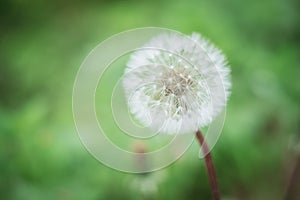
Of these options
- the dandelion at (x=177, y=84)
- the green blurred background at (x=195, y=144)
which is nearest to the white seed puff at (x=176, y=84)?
the dandelion at (x=177, y=84)

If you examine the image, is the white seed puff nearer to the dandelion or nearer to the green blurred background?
the dandelion

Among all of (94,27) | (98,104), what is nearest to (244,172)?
(98,104)

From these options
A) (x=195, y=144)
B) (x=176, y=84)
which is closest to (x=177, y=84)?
(x=176, y=84)

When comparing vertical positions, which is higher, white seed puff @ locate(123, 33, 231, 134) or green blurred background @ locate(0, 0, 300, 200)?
green blurred background @ locate(0, 0, 300, 200)

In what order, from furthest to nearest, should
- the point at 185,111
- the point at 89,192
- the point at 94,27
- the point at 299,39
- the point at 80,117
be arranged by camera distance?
the point at 94,27, the point at 299,39, the point at 80,117, the point at 89,192, the point at 185,111

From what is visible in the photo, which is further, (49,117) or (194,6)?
(194,6)

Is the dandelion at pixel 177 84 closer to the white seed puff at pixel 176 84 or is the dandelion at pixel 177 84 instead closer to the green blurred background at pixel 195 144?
the white seed puff at pixel 176 84

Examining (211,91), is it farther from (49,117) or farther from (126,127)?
(49,117)

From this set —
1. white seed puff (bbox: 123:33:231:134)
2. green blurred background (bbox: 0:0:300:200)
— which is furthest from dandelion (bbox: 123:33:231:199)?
green blurred background (bbox: 0:0:300:200)

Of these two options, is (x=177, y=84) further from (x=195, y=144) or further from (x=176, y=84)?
(x=195, y=144)
